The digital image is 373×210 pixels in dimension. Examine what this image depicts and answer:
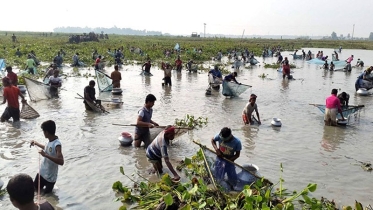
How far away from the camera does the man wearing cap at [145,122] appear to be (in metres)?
7.66

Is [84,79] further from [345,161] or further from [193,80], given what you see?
[345,161]

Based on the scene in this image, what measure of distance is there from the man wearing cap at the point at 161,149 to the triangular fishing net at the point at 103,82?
9113 millimetres

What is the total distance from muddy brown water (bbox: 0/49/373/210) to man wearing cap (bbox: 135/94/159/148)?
39 cm

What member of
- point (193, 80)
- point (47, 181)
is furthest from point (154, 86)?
point (47, 181)

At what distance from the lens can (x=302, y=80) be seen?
23266 mm

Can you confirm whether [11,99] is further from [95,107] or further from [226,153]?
[226,153]

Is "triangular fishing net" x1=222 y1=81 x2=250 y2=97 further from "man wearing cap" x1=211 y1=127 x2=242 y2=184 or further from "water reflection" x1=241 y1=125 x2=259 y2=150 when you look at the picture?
"man wearing cap" x1=211 y1=127 x2=242 y2=184

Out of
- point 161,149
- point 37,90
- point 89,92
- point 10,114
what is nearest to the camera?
point 161,149

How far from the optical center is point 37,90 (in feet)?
43.9

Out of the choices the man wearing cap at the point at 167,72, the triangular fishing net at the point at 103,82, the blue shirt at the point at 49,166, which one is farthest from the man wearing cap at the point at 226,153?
the man wearing cap at the point at 167,72

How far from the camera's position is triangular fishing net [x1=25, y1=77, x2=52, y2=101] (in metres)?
12.9

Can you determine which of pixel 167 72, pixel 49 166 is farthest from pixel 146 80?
pixel 49 166

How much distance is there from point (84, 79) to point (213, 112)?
9909mm

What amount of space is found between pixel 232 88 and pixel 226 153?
9.30 m
